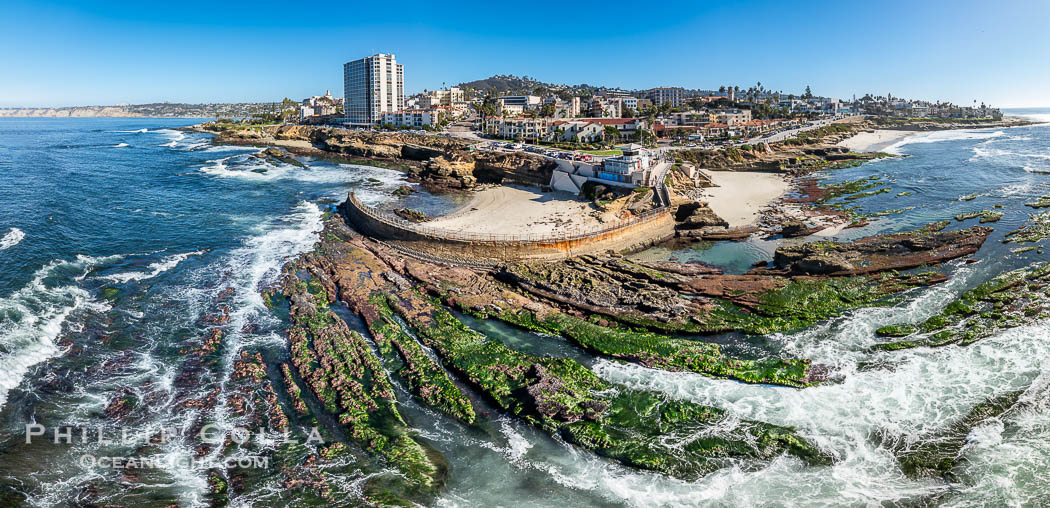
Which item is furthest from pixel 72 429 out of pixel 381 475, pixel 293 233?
pixel 293 233

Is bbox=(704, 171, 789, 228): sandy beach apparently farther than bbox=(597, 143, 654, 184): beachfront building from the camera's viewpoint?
No

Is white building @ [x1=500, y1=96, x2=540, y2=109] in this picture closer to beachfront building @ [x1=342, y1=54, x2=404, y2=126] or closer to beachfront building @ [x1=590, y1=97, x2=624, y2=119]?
beachfront building @ [x1=590, y1=97, x2=624, y2=119]

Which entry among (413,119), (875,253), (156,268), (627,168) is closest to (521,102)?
(413,119)

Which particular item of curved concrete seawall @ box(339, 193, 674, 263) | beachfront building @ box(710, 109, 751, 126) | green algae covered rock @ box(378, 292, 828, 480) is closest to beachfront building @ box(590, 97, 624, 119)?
beachfront building @ box(710, 109, 751, 126)

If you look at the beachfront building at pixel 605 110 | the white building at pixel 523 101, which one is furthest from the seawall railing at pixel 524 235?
the white building at pixel 523 101

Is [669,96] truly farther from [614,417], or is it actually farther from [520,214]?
[614,417]

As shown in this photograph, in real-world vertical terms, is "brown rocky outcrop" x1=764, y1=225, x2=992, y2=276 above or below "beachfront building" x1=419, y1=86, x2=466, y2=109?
below
